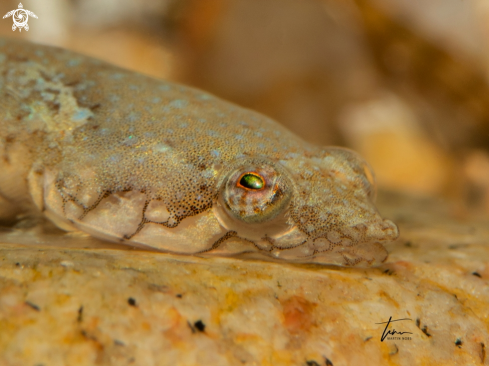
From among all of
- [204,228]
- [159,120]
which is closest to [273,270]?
[204,228]

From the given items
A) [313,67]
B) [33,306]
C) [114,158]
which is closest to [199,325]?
[33,306]

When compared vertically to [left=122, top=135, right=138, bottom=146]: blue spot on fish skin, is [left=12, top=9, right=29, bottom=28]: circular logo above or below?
above

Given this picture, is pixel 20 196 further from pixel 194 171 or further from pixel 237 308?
pixel 237 308

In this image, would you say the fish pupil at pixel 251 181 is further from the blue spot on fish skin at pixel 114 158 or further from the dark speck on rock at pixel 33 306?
the dark speck on rock at pixel 33 306

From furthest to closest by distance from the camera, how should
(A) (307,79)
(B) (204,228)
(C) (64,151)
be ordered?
(A) (307,79) < (C) (64,151) < (B) (204,228)

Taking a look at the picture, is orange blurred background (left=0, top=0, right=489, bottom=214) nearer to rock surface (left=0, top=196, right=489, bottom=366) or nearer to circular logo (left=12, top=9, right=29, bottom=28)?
circular logo (left=12, top=9, right=29, bottom=28)

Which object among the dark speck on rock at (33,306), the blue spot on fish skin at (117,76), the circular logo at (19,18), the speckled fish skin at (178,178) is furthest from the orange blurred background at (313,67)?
the dark speck on rock at (33,306)

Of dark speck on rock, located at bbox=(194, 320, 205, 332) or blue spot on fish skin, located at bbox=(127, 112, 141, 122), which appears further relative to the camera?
blue spot on fish skin, located at bbox=(127, 112, 141, 122)

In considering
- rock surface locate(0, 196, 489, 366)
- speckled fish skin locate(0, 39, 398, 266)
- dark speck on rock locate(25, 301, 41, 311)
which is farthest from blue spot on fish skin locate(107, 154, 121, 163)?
dark speck on rock locate(25, 301, 41, 311)
